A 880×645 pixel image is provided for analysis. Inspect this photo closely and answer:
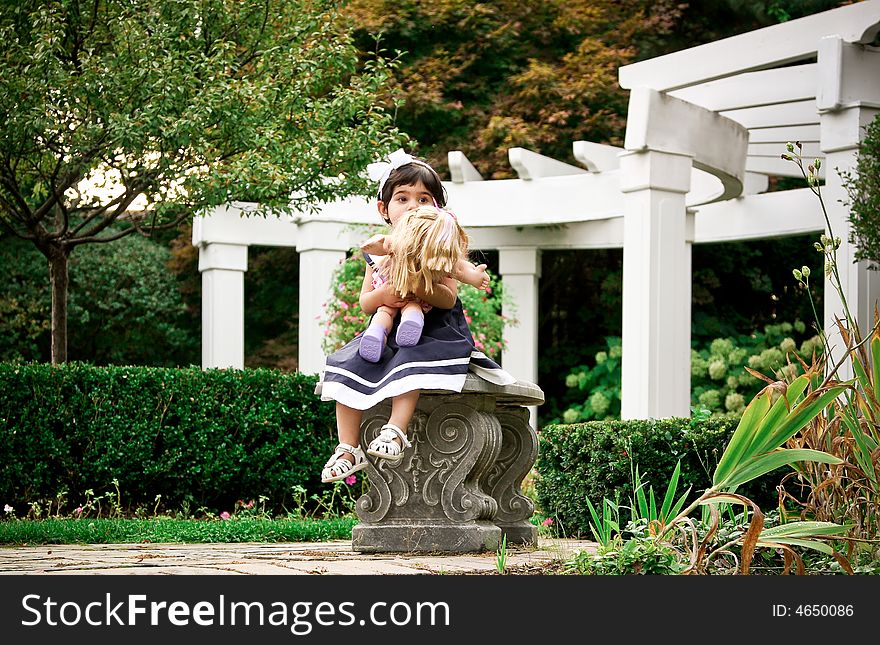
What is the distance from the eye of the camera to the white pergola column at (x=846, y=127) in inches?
324

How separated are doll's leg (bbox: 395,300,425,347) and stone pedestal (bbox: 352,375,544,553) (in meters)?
0.25

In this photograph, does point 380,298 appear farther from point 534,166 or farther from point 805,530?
point 534,166

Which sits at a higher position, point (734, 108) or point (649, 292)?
point (734, 108)

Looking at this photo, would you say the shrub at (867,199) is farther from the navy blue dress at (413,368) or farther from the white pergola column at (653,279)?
the navy blue dress at (413,368)

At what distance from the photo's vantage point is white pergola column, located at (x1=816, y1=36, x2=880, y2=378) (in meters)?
8.22

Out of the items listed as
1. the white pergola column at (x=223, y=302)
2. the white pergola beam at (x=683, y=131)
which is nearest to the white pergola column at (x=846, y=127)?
the white pergola beam at (x=683, y=131)

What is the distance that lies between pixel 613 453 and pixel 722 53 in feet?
13.7

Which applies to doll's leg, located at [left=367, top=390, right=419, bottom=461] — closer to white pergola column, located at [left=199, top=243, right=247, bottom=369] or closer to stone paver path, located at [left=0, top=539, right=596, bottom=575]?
stone paver path, located at [left=0, top=539, right=596, bottom=575]

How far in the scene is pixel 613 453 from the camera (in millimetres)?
6133

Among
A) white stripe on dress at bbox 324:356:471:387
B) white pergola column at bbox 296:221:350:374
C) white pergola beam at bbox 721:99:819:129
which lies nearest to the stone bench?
white stripe on dress at bbox 324:356:471:387

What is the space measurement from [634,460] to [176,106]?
4.12m

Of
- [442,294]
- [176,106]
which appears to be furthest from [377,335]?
[176,106]
